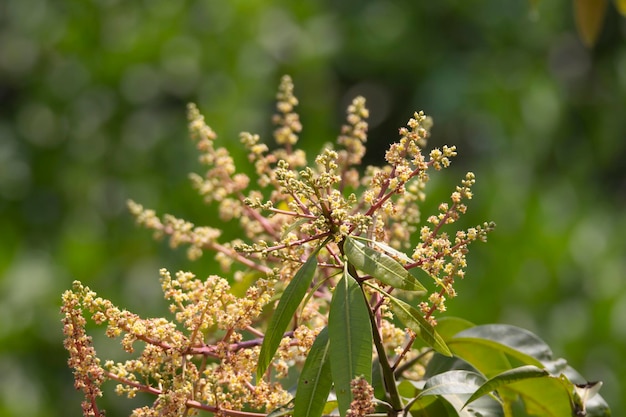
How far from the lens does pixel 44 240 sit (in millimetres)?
6719

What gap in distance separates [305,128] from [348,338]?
18.3 ft

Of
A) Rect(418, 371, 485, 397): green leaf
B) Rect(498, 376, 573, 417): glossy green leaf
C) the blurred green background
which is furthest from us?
the blurred green background

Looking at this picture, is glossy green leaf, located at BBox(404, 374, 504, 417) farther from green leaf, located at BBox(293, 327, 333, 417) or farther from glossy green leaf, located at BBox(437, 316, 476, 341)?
glossy green leaf, located at BBox(437, 316, 476, 341)

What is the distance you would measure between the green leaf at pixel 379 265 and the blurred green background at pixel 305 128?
3567mm

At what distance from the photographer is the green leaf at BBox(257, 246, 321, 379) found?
3.07ft

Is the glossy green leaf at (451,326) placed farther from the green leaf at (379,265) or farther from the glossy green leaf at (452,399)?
the green leaf at (379,265)

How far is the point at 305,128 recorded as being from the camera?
643cm

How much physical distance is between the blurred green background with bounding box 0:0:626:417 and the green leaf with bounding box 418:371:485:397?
135 inches

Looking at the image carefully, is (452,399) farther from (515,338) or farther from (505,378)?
(515,338)

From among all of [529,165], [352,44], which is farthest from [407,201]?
[352,44]

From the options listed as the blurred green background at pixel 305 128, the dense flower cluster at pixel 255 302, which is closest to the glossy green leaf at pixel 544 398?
the dense flower cluster at pixel 255 302

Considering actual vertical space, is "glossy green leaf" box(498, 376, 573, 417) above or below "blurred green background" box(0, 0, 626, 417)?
below

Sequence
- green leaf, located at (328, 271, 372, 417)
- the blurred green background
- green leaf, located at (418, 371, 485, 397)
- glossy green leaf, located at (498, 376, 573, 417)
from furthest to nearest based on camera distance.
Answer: the blurred green background
glossy green leaf, located at (498, 376, 573, 417)
green leaf, located at (418, 371, 485, 397)
green leaf, located at (328, 271, 372, 417)

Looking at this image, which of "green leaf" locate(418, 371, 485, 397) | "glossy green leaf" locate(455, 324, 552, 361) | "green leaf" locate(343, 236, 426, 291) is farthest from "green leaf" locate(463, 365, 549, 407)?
"glossy green leaf" locate(455, 324, 552, 361)
